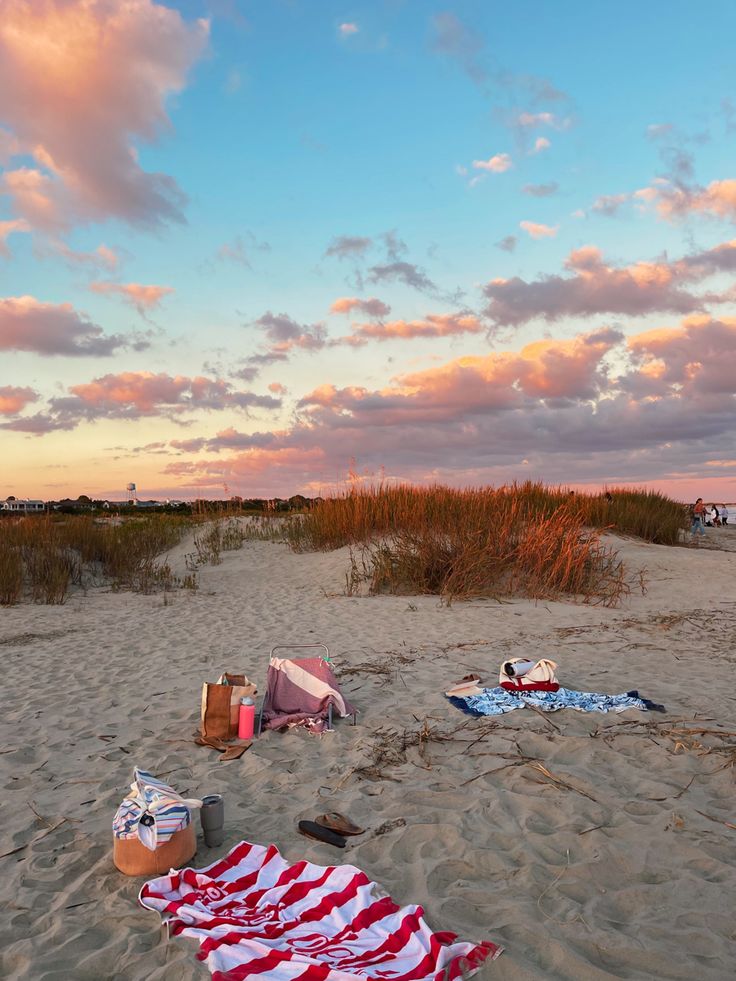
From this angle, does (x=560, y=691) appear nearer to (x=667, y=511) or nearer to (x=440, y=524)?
(x=440, y=524)

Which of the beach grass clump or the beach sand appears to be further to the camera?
the beach grass clump

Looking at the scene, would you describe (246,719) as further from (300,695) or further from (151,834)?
(151,834)

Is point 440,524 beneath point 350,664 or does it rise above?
above

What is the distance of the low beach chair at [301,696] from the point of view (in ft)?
17.2

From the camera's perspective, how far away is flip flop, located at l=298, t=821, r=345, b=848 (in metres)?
3.42

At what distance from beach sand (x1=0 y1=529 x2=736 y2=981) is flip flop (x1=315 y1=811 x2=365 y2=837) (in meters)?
0.09

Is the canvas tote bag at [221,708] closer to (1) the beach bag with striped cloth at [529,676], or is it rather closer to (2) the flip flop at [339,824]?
(2) the flip flop at [339,824]

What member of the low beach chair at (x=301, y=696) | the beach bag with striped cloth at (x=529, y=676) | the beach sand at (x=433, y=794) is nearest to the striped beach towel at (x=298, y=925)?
the beach sand at (x=433, y=794)

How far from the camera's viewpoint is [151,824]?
3148 mm

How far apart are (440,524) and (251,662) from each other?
5.98 meters

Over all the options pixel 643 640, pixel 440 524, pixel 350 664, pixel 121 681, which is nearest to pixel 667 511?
pixel 440 524

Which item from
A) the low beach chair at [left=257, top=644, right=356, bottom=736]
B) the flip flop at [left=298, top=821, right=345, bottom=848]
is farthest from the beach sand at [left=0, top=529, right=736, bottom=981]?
the low beach chair at [left=257, top=644, right=356, bottom=736]

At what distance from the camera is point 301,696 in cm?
548

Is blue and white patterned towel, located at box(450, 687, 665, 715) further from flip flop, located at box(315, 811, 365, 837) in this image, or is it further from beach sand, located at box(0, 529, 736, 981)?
flip flop, located at box(315, 811, 365, 837)
